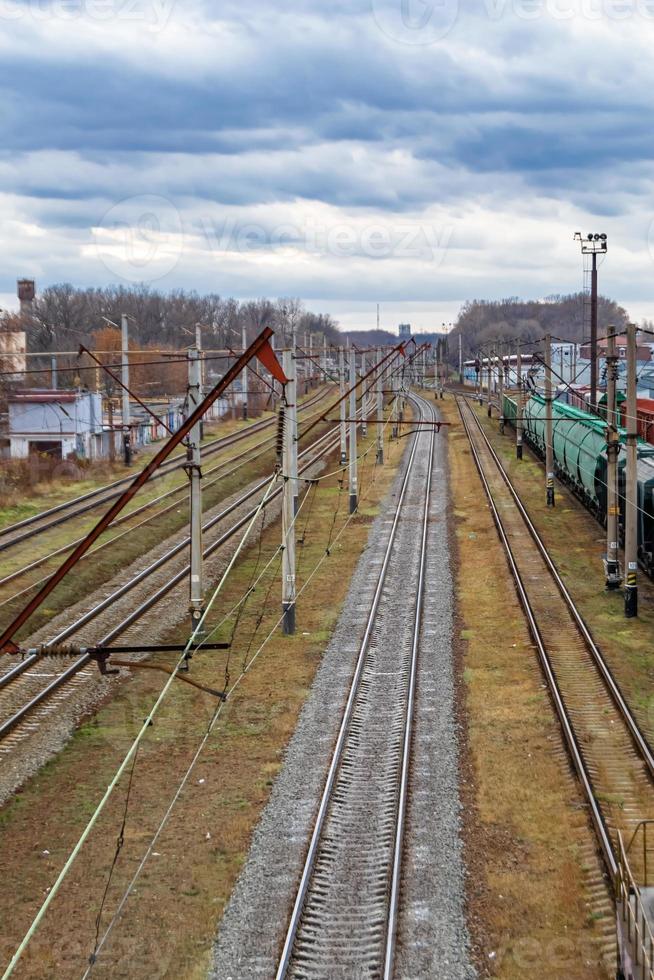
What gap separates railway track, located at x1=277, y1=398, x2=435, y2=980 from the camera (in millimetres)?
10383

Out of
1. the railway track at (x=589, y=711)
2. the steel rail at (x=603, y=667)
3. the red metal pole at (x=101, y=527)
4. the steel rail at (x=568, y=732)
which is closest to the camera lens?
the red metal pole at (x=101, y=527)

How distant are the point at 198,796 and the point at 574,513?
91.1 feet

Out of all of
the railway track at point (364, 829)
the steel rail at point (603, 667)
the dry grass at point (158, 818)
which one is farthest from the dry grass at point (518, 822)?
the dry grass at point (158, 818)

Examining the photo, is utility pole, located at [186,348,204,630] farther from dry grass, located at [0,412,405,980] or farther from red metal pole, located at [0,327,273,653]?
red metal pole, located at [0,327,273,653]

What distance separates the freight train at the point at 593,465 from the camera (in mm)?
27156

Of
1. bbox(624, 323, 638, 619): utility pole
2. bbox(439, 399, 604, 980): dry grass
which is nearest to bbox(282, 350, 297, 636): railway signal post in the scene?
bbox(439, 399, 604, 980): dry grass

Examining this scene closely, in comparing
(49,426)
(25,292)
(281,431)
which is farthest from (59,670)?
(25,292)

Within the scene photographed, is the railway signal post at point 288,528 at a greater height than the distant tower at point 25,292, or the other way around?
the distant tower at point 25,292

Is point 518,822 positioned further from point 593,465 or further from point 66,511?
point 66,511

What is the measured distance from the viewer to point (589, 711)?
1758cm

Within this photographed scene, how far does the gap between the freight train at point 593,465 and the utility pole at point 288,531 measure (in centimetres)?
886

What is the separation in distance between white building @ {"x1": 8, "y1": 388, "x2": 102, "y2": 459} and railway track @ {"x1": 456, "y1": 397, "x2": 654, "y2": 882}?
31.8 metres

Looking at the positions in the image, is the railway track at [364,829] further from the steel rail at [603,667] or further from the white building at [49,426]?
the white building at [49,426]

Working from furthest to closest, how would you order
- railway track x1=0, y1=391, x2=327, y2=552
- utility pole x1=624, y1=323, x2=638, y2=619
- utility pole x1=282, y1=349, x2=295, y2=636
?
railway track x1=0, y1=391, x2=327, y2=552
utility pole x1=624, y1=323, x2=638, y2=619
utility pole x1=282, y1=349, x2=295, y2=636
